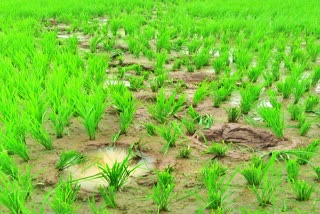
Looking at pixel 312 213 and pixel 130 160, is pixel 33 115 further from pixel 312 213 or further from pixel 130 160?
pixel 312 213

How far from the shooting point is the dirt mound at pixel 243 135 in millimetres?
2193

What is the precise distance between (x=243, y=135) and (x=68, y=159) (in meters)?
0.95

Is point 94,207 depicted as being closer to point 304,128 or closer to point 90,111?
point 90,111

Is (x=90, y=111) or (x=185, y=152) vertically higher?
(x=90, y=111)

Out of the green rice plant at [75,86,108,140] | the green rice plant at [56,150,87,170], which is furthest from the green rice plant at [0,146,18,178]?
the green rice plant at [75,86,108,140]

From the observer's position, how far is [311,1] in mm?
7695

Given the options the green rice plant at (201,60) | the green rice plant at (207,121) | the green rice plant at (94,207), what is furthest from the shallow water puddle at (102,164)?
the green rice plant at (201,60)

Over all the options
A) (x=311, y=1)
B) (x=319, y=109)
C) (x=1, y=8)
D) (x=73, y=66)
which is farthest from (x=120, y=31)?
(x=311, y=1)

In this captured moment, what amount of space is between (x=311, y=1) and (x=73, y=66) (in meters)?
6.01

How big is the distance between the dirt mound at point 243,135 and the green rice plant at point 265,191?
1.50 ft

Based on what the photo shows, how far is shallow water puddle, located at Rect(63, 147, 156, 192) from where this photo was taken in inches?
71.0

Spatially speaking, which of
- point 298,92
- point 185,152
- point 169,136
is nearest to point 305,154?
point 185,152

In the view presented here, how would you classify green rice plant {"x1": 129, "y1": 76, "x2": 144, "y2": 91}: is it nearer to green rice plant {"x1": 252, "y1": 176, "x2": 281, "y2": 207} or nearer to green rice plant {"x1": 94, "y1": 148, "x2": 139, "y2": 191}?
green rice plant {"x1": 94, "y1": 148, "x2": 139, "y2": 191}

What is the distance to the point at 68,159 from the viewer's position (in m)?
1.90
